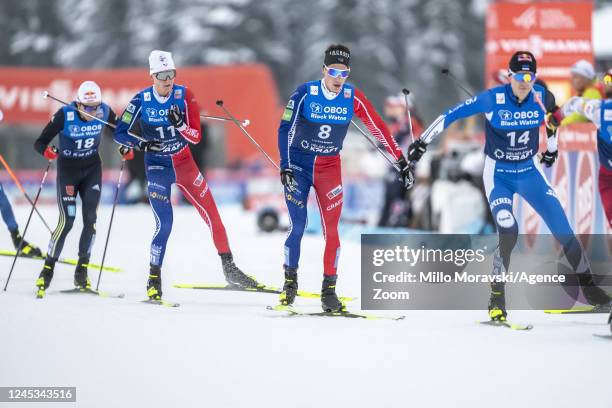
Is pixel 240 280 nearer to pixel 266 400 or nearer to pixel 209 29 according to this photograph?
pixel 266 400

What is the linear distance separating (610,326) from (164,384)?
3421 mm

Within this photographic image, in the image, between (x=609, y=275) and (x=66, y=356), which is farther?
(x=609, y=275)

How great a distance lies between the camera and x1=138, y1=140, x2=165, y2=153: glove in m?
9.85

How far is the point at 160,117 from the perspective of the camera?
980 cm

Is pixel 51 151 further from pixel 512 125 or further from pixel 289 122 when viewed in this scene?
pixel 512 125

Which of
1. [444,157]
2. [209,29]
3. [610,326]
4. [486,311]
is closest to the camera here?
[610,326]

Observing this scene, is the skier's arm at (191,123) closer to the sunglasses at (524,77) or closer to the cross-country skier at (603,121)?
the sunglasses at (524,77)

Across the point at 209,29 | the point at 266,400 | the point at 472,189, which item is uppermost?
the point at 209,29

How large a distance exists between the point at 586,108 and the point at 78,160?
15.5 feet

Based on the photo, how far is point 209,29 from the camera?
5284 cm

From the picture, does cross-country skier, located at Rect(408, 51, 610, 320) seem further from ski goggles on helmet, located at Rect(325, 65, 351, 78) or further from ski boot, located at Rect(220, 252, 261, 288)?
ski boot, located at Rect(220, 252, 261, 288)

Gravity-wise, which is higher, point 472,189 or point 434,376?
point 472,189

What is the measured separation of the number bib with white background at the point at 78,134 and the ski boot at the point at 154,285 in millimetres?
1449

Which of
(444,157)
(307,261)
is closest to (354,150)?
(444,157)
